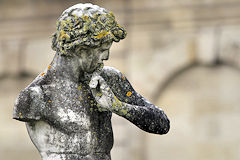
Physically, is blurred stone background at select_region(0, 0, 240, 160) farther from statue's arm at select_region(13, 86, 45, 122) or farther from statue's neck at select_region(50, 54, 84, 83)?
statue's arm at select_region(13, 86, 45, 122)

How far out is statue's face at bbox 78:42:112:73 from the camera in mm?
5191

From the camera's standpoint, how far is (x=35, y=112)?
203 inches

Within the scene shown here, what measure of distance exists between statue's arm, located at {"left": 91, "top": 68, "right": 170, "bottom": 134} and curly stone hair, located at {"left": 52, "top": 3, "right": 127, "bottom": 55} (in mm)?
306

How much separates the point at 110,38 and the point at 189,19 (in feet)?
32.8

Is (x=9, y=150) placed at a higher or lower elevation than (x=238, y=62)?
lower

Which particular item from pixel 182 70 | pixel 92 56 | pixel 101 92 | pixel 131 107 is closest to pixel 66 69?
pixel 92 56

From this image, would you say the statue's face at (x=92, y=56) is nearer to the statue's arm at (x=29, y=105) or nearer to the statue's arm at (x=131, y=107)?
the statue's arm at (x=131, y=107)

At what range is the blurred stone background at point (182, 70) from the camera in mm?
14859

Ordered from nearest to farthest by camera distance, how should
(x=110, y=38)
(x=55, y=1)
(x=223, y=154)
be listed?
(x=110, y=38)
(x=223, y=154)
(x=55, y=1)

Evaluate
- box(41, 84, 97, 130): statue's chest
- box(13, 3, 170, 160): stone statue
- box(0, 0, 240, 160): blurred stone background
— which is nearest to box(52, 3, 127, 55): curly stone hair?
box(13, 3, 170, 160): stone statue

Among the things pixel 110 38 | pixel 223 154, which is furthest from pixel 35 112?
pixel 223 154

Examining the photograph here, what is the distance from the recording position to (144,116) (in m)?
5.31

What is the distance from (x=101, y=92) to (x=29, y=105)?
0.44 m

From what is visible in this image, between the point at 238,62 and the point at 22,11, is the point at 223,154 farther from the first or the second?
the point at 22,11
